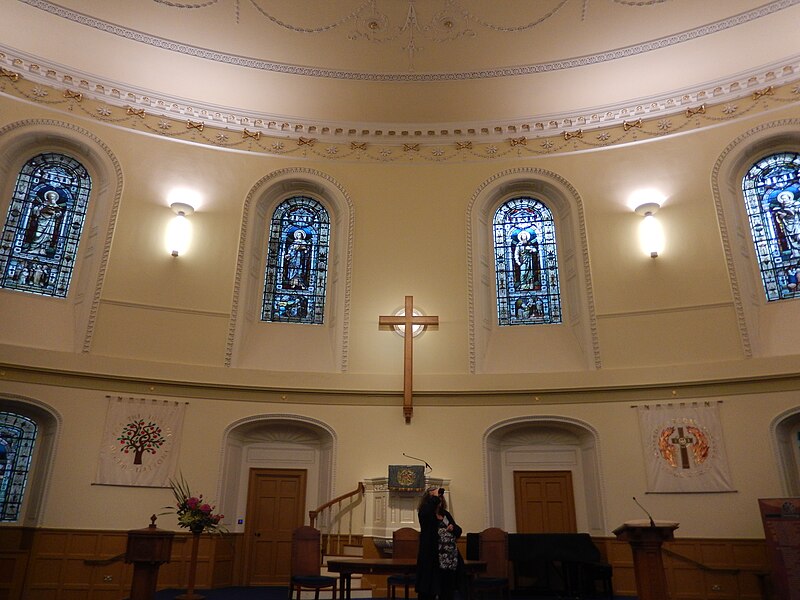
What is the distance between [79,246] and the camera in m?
10.3

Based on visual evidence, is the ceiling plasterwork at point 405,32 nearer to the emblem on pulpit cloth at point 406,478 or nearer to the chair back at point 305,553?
the emblem on pulpit cloth at point 406,478

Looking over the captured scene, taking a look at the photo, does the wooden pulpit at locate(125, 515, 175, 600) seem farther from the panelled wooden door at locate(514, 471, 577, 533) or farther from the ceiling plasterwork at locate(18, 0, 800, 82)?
the ceiling plasterwork at locate(18, 0, 800, 82)

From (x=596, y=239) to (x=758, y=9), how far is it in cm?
427

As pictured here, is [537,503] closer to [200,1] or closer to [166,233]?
[166,233]

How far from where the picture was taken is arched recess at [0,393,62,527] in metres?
8.84

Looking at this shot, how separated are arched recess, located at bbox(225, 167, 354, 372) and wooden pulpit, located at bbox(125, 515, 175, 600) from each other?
14.4 feet

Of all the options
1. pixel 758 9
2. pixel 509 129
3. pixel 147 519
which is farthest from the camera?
pixel 509 129

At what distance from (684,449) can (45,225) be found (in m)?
10.5

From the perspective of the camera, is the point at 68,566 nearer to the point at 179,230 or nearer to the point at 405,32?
the point at 179,230

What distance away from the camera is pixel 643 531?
5.75 meters

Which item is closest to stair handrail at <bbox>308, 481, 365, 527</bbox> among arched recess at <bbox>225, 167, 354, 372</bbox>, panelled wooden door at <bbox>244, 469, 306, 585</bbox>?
panelled wooden door at <bbox>244, 469, 306, 585</bbox>

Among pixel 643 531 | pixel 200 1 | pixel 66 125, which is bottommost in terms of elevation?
pixel 643 531

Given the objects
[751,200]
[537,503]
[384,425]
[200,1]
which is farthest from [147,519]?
[751,200]

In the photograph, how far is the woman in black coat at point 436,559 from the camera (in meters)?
5.86
